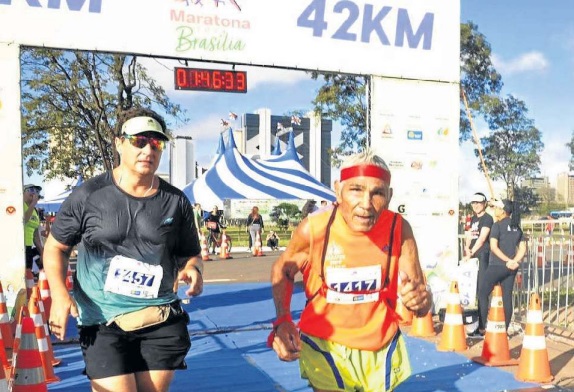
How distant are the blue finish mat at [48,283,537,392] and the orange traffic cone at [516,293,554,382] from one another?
0.42ft

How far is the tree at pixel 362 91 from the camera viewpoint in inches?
798

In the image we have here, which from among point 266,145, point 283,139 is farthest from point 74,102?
point 283,139

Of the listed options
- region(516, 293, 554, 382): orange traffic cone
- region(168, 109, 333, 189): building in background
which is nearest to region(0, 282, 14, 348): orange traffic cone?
region(516, 293, 554, 382): orange traffic cone

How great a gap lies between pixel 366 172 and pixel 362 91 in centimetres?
1741

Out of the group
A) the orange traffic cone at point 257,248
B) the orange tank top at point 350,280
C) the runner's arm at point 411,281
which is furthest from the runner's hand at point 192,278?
the orange traffic cone at point 257,248

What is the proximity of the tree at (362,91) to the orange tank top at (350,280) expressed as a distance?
17.2 meters

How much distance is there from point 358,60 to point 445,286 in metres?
3.82

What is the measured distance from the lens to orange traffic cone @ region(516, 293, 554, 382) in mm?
5605

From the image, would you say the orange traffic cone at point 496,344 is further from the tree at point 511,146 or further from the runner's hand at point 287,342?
the tree at point 511,146

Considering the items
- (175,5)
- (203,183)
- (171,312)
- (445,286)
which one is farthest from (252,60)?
(203,183)

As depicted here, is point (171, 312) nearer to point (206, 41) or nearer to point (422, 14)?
point (206, 41)

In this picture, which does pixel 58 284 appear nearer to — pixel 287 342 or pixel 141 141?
pixel 141 141

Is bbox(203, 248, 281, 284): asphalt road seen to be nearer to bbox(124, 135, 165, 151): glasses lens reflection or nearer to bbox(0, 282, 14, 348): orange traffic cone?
bbox(0, 282, 14, 348): orange traffic cone

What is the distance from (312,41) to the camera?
8289 mm
